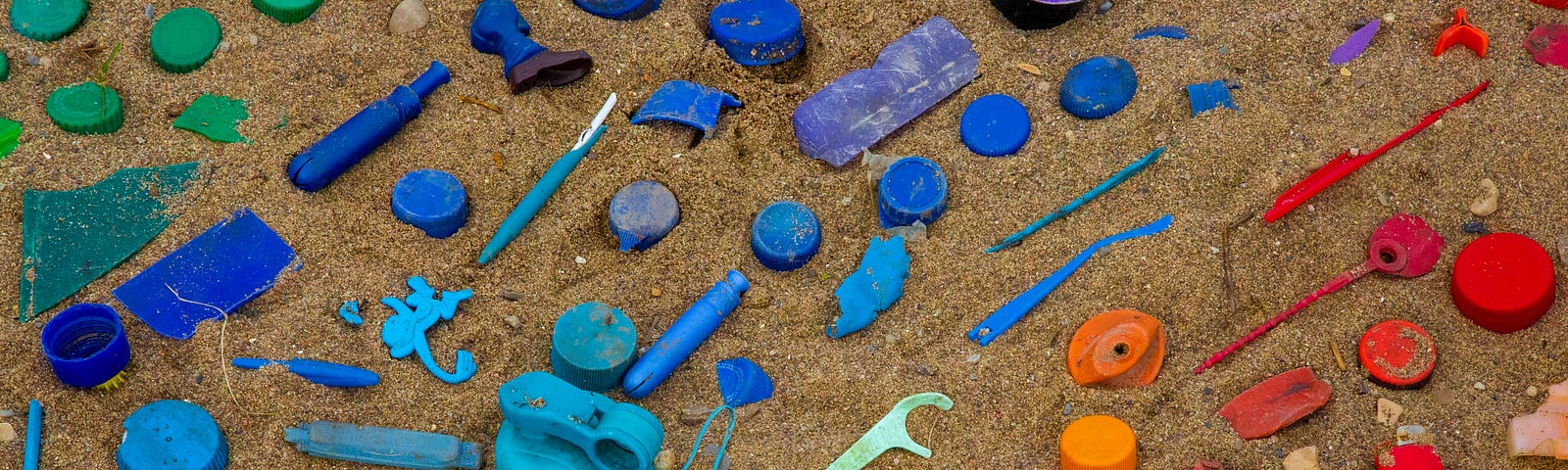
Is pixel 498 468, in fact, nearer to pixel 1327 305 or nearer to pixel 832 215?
pixel 832 215

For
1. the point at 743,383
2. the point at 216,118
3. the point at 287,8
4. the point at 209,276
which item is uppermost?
the point at 287,8

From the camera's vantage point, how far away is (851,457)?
2.33 metres

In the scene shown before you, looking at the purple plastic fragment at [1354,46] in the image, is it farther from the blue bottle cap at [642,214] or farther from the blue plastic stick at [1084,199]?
the blue bottle cap at [642,214]

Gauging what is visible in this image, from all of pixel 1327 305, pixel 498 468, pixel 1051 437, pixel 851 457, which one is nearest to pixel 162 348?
pixel 498 468

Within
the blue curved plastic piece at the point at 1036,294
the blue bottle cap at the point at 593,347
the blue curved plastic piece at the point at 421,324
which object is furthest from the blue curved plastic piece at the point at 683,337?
the blue curved plastic piece at the point at 1036,294

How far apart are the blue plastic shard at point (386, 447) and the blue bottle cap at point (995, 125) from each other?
3.91 ft

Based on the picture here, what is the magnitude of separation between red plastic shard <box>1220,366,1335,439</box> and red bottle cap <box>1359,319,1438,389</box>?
9 cm

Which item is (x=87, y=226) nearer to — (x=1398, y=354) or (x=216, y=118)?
(x=216, y=118)

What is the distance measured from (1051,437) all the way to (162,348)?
64.9 inches

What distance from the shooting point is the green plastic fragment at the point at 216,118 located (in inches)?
105

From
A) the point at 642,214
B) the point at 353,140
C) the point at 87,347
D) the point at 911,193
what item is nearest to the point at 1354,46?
the point at 911,193

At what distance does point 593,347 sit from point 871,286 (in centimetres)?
55

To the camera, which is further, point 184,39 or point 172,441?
point 184,39

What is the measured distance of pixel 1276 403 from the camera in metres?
2.35
